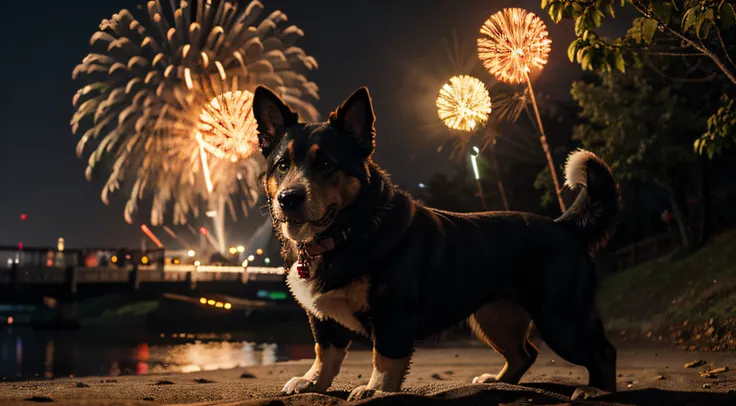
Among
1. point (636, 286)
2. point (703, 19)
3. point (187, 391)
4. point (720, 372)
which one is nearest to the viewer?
point (187, 391)

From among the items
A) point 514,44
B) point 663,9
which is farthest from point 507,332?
point 514,44

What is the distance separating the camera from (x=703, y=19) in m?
9.44

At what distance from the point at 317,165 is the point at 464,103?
51.8ft

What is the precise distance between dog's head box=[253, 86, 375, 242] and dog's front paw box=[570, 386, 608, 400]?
9.11 feet

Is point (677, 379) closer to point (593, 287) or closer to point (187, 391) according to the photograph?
point (593, 287)

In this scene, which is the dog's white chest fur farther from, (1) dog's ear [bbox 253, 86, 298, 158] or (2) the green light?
(2) the green light

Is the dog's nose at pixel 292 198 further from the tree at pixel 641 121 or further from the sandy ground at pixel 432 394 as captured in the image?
the tree at pixel 641 121

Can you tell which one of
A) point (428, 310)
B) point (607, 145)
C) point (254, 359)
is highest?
point (607, 145)

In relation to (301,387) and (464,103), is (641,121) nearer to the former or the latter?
(464,103)

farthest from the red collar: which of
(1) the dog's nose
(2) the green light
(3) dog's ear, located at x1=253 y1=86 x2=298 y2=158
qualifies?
(2) the green light

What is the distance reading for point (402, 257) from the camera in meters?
7.23

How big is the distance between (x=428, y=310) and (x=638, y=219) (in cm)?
4565

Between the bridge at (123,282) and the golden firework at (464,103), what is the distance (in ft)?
143

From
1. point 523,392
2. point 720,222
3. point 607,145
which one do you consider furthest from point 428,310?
point 720,222
